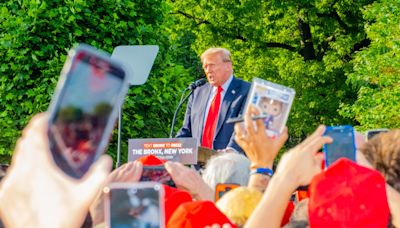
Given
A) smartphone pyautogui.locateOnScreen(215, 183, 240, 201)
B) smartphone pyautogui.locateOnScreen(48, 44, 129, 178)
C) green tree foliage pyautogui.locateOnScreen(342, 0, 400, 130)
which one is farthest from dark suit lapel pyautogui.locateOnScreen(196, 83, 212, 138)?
green tree foliage pyautogui.locateOnScreen(342, 0, 400, 130)

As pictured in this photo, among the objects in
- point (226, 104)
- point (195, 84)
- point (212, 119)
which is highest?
point (195, 84)

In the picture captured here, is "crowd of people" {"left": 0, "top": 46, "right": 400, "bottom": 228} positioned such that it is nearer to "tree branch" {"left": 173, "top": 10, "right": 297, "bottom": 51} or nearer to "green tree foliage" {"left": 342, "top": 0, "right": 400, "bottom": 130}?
→ "green tree foliage" {"left": 342, "top": 0, "right": 400, "bottom": 130}

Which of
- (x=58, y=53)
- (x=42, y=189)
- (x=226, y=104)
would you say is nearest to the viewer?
(x=42, y=189)

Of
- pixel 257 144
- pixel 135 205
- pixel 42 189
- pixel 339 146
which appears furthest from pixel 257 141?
pixel 42 189

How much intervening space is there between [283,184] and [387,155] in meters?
0.49

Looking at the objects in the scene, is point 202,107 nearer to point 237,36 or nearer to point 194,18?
point 237,36

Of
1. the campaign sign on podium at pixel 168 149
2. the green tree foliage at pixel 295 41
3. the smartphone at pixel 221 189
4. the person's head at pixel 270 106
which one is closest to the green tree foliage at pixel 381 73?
the green tree foliage at pixel 295 41

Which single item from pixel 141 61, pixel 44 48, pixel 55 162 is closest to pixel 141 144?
pixel 141 61

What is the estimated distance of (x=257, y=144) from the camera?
2451 millimetres

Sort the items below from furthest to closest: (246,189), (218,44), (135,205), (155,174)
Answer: (218,44)
(155,174)
(246,189)
(135,205)

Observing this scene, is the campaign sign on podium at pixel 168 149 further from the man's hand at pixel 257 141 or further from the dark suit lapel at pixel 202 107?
the man's hand at pixel 257 141

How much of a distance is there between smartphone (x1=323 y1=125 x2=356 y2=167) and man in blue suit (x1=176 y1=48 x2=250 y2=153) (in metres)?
3.47

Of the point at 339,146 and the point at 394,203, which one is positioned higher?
the point at 339,146

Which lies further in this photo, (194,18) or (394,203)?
(194,18)
